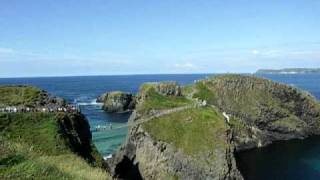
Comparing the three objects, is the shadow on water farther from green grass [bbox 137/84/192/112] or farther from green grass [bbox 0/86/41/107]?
green grass [bbox 0/86/41/107]

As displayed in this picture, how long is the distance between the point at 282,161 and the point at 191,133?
25.0 m

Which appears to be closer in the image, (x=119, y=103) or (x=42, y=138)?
(x=42, y=138)

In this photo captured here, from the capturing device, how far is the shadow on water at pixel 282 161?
2842 inches

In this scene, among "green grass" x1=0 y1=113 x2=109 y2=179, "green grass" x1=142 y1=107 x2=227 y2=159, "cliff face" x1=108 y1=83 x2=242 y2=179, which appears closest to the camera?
"green grass" x1=0 y1=113 x2=109 y2=179

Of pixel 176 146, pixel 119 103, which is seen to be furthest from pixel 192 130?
pixel 119 103

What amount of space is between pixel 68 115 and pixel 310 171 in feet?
144

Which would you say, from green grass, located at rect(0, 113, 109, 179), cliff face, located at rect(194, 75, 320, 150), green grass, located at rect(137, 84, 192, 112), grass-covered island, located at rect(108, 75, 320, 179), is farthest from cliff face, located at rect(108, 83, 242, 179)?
cliff face, located at rect(194, 75, 320, 150)

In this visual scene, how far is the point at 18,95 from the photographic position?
56.2 m

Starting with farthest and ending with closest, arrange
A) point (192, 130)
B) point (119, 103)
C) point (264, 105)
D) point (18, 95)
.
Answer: point (119, 103)
point (264, 105)
point (192, 130)
point (18, 95)

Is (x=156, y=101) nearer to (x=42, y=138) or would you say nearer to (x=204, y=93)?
(x=204, y=93)

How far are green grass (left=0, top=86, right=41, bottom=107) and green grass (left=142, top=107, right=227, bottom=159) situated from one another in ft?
57.8

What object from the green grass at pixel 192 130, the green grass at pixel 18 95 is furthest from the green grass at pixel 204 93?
the green grass at pixel 18 95

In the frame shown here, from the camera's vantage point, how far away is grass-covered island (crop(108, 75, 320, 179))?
201ft

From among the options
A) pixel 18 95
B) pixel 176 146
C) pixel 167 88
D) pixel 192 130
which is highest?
pixel 18 95
